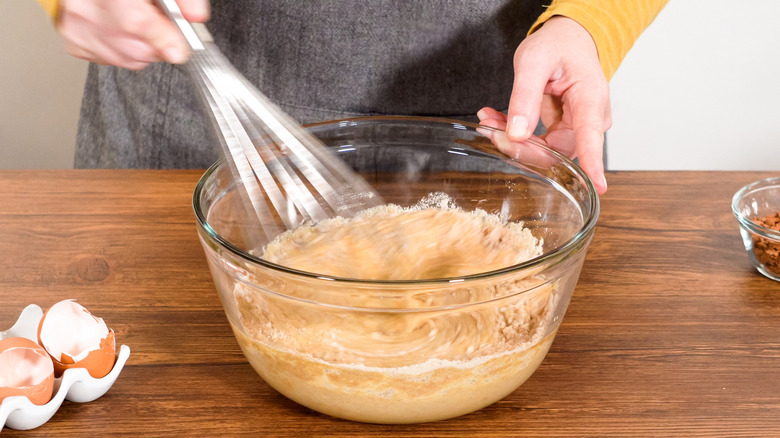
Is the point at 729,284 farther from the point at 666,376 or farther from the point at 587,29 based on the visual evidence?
the point at 587,29

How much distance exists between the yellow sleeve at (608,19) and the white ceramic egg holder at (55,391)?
676 mm

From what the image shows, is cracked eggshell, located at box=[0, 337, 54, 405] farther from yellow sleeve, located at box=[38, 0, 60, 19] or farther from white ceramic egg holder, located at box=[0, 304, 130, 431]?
yellow sleeve, located at box=[38, 0, 60, 19]

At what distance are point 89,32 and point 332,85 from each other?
396 mm

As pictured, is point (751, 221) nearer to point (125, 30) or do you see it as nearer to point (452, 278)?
point (452, 278)

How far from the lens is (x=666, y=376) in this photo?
0.70 m

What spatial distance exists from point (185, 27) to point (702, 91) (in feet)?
6.15

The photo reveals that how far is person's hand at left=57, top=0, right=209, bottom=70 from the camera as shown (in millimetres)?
688

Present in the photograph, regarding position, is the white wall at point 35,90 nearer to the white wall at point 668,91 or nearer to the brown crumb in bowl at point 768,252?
the white wall at point 668,91

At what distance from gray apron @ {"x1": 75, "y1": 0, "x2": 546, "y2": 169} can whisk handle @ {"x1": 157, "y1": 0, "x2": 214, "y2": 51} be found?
351 millimetres

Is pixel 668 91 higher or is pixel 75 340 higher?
pixel 75 340

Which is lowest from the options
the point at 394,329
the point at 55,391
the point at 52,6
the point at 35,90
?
the point at 35,90

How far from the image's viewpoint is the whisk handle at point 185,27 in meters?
0.69

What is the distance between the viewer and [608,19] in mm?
989

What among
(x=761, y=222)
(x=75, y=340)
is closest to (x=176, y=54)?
(x=75, y=340)
